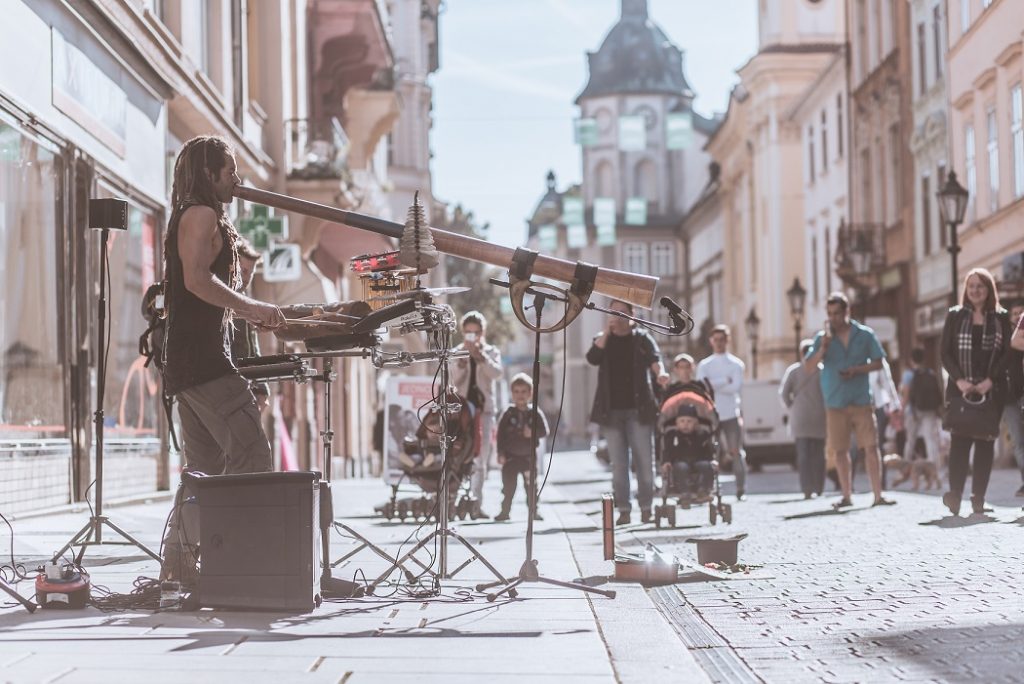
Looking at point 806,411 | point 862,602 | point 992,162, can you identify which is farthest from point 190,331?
point 992,162

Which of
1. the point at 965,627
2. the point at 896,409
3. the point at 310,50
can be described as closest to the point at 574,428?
the point at 310,50

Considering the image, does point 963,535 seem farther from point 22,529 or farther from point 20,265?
point 20,265

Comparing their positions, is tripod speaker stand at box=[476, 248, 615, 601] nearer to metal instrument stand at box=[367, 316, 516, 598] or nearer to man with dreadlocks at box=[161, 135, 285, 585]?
metal instrument stand at box=[367, 316, 516, 598]

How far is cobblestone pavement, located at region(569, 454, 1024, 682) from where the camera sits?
619cm

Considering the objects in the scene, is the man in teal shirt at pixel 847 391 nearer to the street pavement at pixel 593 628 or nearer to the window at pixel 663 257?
the street pavement at pixel 593 628

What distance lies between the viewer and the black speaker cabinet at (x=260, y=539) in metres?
7.25

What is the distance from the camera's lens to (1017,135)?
29312mm

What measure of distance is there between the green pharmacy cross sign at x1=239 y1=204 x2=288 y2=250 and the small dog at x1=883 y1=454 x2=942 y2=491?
9.08 m

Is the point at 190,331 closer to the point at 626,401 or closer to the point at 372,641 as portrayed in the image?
the point at 372,641

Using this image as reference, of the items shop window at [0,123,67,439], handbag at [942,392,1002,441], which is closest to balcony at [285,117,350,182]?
shop window at [0,123,67,439]

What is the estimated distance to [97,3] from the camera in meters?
15.1

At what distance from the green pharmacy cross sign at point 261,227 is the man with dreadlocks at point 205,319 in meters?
17.0

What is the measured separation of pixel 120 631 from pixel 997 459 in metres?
23.6

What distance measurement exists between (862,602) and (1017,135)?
22.7 meters
